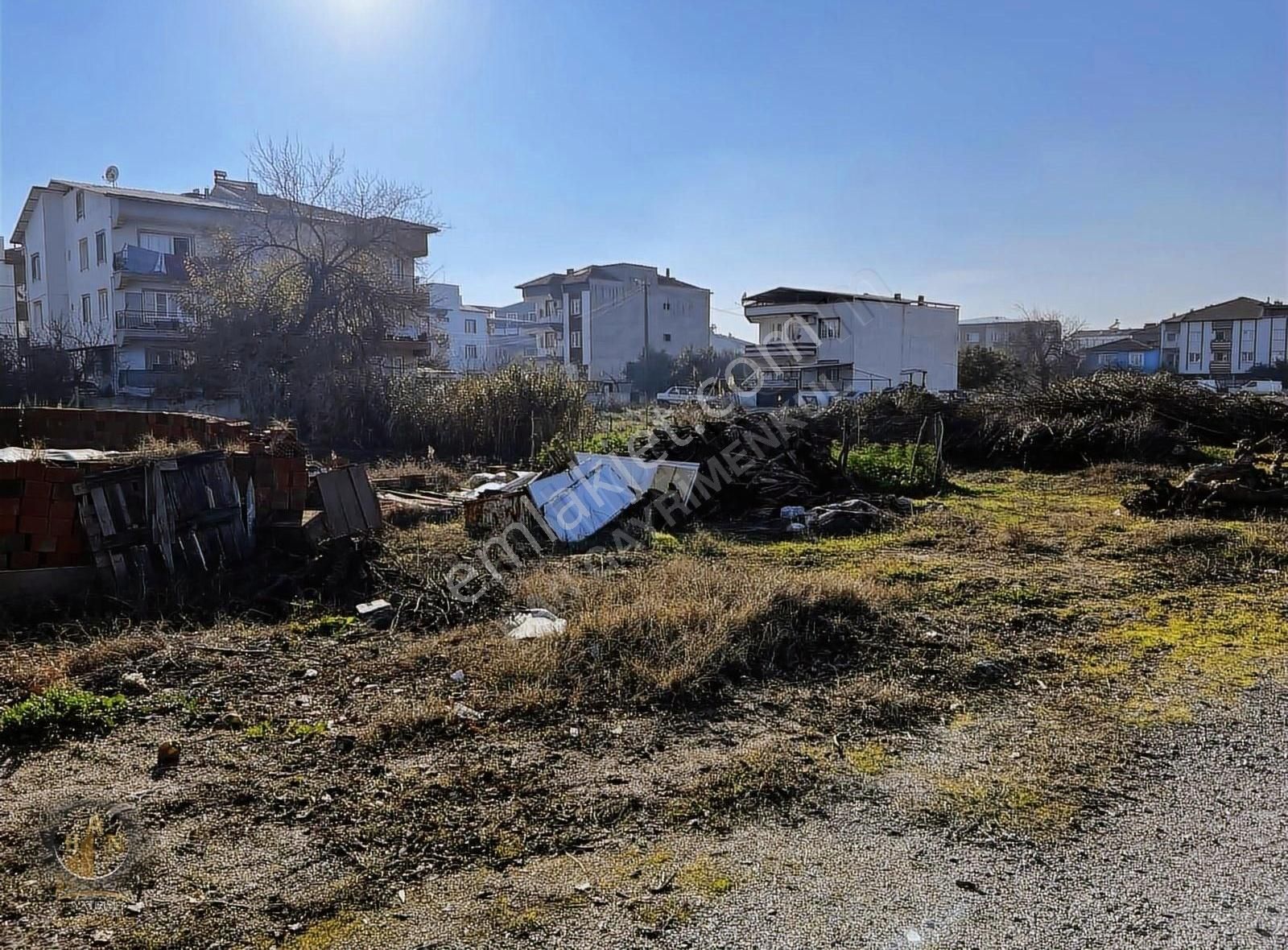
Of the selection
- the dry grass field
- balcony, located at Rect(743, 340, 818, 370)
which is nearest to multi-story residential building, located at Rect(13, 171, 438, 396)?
balcony, located at Rect(743, 340, 818, 370)

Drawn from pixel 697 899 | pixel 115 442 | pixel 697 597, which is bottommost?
pixel 697 899

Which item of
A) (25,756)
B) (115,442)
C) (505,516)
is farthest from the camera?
(115,442)

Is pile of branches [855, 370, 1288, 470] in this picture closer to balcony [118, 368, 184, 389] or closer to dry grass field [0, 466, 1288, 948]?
dry grass field [0, 466, 1288, 948]

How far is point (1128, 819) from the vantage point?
3.30 metres

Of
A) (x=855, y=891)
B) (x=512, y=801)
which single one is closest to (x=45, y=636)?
(x=512, y=801)

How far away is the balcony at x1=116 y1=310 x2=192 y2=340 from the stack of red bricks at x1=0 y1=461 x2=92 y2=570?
30.4m

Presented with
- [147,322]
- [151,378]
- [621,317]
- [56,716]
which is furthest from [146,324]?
[56,716]

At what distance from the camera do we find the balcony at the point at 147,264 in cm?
3391

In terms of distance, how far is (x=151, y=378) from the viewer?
2916 centimetres

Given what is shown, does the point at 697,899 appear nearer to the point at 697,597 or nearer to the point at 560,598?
the point at 697,597

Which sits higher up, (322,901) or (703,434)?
(703,434)

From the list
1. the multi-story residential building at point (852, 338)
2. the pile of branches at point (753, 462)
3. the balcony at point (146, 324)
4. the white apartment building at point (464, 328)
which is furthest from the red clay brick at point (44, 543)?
the white apartment building at point (464, 328)

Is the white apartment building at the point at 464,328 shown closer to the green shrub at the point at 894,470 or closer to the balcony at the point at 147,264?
the balcony at the point at 147,264

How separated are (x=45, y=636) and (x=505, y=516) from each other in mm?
4355
